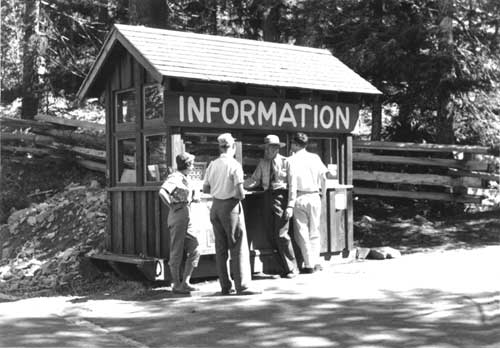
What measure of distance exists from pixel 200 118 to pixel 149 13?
6931mm

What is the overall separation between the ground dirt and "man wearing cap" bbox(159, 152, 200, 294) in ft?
1.90

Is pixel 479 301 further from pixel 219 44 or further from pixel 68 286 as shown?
pixel 68 286

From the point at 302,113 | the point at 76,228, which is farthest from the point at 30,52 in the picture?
the point at 302,113

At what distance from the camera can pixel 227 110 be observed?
10.2 meters

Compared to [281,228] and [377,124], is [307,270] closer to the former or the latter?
[281,228]

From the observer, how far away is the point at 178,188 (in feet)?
29.7

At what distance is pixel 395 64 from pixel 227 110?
20.5 ft

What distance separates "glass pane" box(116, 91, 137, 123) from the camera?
1067 cm

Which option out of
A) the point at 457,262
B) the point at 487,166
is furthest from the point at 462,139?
the point at 457,262

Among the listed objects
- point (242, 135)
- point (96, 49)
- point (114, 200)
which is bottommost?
point (114, 200)

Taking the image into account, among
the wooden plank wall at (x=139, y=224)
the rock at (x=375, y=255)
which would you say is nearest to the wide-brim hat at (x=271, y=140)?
the wooden plank wall at (x=139, y=224)

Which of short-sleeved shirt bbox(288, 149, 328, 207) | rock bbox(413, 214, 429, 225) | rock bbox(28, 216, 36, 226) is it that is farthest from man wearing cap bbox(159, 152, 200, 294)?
rock bbox(413, 214, 429, 225)

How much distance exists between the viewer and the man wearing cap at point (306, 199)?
34.2ft

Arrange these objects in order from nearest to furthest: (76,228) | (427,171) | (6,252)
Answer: (76,228) < (6,252) < (427,171)
